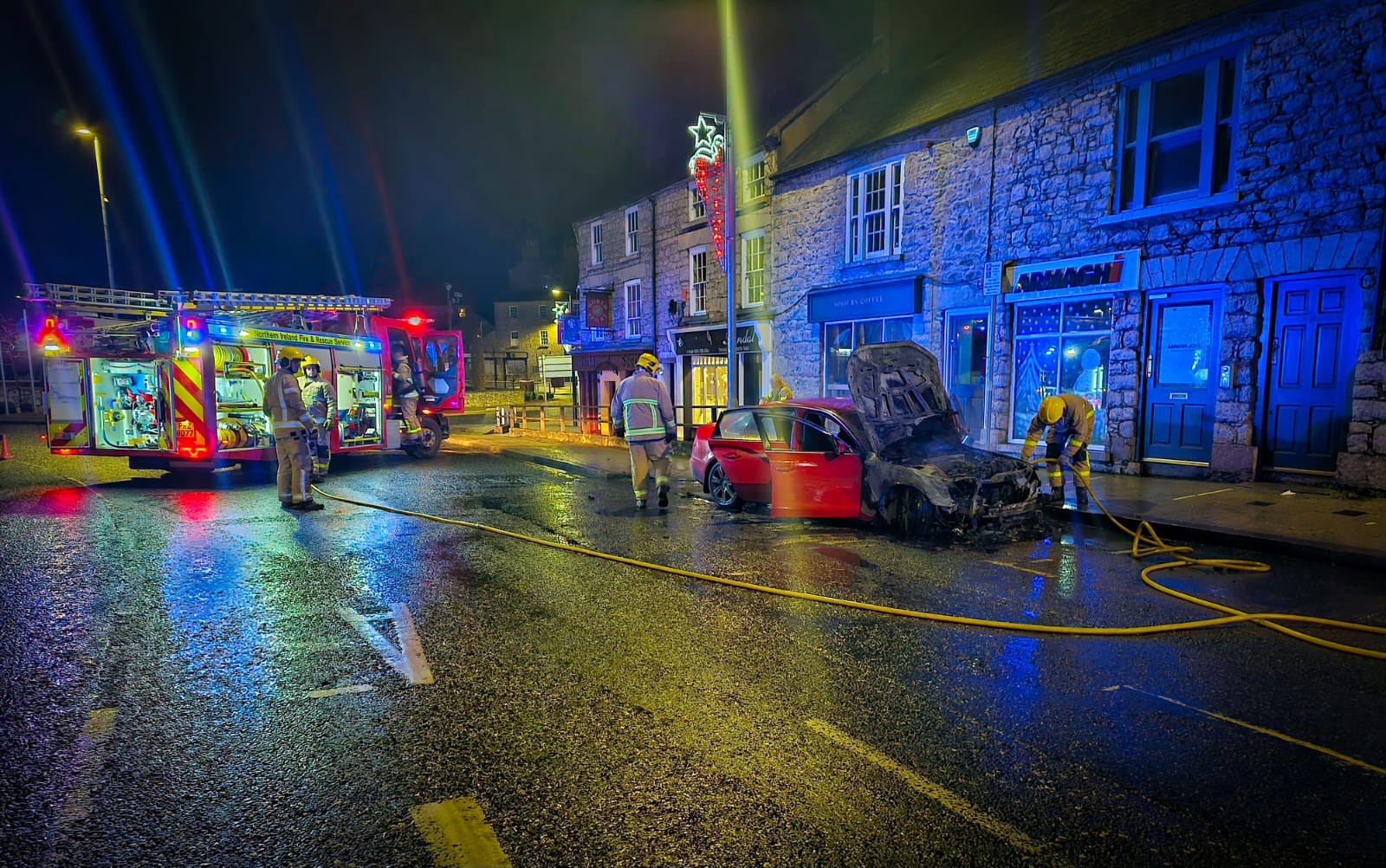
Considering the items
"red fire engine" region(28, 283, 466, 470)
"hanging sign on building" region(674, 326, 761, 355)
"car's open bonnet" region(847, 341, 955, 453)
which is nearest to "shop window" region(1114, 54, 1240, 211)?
"car's open bonnet" region(847, 341, 955, 453)

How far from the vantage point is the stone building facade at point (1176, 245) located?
920cm

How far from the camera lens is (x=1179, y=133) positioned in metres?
10.9

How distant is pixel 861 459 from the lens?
303 inches

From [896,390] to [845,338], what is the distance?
8829mm

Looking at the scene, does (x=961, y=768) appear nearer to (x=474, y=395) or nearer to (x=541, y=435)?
(x=541, y=435)

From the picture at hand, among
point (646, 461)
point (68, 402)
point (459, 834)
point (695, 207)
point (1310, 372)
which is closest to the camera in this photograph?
point (459, 834)

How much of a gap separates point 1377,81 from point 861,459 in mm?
8164

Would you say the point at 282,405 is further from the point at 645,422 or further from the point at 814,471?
the point at 814,471

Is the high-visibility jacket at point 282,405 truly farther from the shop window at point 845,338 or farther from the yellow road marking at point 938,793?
the shop window at point 845,338

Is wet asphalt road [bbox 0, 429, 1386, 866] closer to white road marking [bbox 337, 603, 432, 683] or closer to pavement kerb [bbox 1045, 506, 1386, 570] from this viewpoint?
white road marking [bbox 337, 603, 432, 683]

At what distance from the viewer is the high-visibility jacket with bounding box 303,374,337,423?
1111 cm

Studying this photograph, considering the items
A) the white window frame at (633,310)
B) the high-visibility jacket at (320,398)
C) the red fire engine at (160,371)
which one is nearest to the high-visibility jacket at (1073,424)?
the high-visibility jacket at (320,398)

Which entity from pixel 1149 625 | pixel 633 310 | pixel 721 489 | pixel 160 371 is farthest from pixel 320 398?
pixel 633 310

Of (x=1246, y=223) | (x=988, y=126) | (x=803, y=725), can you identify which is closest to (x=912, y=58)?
(x=988, y=126)
